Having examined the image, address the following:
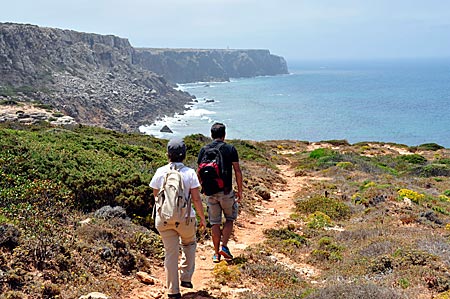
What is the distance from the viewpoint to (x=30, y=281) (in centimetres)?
499

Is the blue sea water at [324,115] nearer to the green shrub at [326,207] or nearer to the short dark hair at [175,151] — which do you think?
the green shrub at [326,207]

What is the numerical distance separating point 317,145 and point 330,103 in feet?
234

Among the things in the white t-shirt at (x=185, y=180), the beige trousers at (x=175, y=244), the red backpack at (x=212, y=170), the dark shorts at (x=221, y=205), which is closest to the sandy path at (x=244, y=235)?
the beige trousers at (x=175, y=244)

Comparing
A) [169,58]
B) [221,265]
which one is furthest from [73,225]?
[169,58]

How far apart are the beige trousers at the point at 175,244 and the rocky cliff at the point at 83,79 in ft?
203

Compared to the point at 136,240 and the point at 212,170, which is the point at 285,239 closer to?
the point at 136,240

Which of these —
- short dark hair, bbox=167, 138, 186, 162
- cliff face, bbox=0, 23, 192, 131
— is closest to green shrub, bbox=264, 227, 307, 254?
short dark hair, bbox=167, 138, 186, 162

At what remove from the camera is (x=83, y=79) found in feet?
293

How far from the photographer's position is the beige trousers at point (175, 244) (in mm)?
4824

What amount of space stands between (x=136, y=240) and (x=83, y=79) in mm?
88730

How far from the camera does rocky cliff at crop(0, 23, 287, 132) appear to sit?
230 feet

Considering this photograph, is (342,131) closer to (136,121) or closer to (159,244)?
(136,121)

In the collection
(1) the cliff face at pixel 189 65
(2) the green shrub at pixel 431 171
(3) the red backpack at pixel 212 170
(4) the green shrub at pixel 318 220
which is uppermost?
(1) the cliff face at pixel 189 65

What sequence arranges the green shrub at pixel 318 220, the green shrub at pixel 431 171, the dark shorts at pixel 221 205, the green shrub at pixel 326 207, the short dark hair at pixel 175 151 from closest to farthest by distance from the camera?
the short dark hair at pixel 175 151, the dark shorts at pixel 221 205, the green shrub at pixel 318 220, the green shrub at pixel 326 207, the green shrub at pixel 431 171
